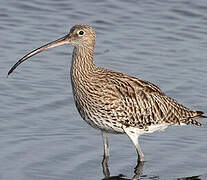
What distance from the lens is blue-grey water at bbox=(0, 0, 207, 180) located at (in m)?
13.5

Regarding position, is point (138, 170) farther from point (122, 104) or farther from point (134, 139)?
point (122, 104)

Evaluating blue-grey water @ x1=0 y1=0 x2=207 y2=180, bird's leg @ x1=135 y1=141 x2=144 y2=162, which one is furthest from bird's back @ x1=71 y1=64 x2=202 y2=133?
blue-grey water @ x1=0 y1=0 x2=207 y2=180

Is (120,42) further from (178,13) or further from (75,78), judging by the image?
(75,78)

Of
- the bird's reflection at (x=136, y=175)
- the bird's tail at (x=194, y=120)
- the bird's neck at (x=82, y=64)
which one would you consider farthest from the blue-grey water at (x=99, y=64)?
the bird's neck at (x=82, y=64)

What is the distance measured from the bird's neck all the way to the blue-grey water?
1264 mm

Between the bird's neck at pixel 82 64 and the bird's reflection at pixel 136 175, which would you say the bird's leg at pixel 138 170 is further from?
the bird's neck at pixel 82 64

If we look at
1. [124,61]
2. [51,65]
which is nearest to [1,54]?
[51,65]

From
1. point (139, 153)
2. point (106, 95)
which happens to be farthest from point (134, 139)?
point (106, 95)

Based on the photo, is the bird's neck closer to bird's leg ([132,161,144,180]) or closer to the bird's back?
the bird's back

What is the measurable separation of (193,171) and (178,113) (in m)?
1.30

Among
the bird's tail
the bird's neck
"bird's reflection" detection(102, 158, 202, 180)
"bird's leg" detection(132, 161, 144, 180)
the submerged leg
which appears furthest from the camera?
the bird's tail

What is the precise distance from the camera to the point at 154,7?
2245cm

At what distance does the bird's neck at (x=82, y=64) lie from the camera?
1349 centimetres

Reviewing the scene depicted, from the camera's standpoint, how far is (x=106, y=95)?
13391mm
